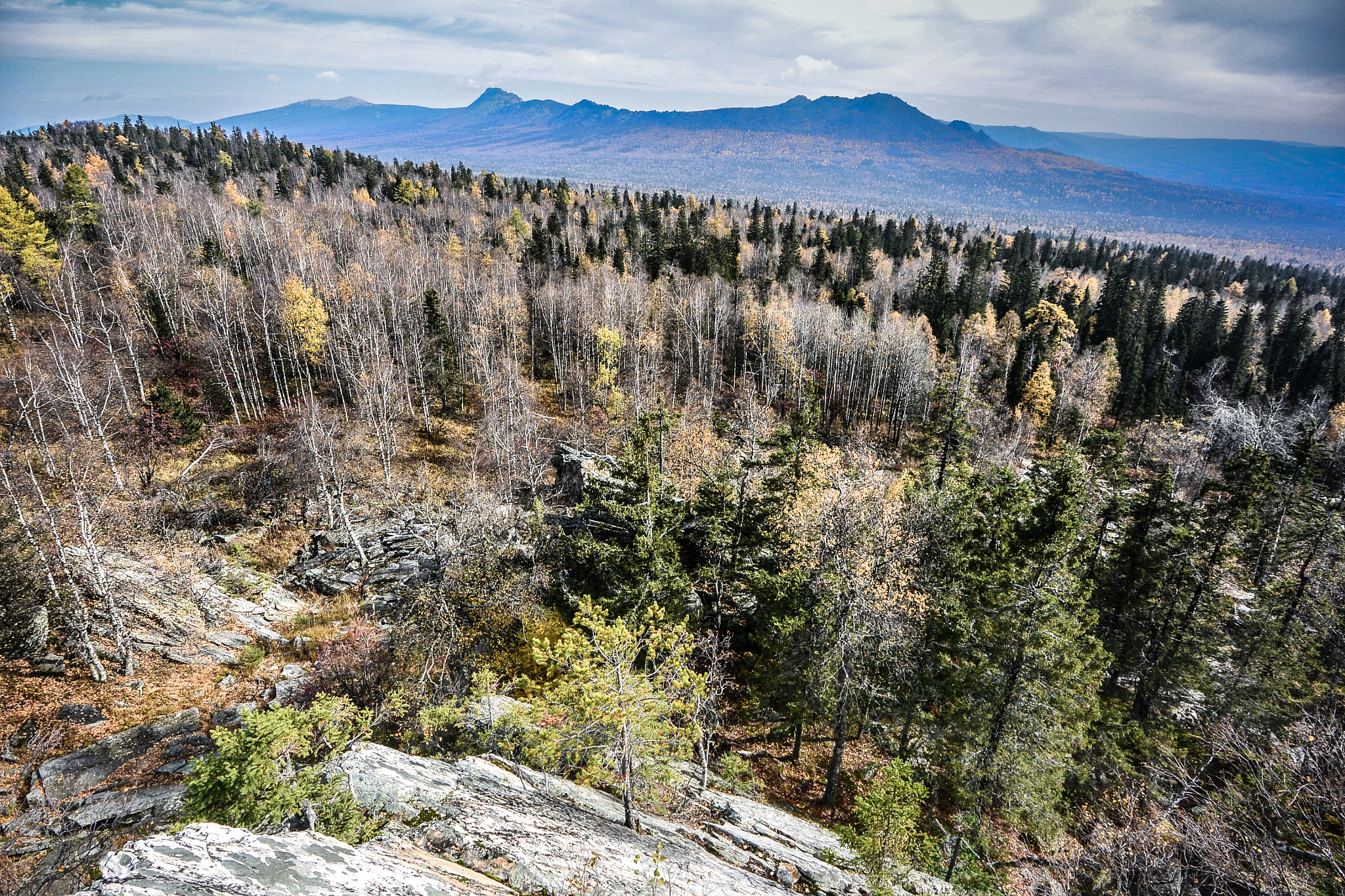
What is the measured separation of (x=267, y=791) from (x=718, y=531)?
67.5 ft

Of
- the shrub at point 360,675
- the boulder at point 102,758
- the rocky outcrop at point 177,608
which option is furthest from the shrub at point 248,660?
the shrub at point 360,675

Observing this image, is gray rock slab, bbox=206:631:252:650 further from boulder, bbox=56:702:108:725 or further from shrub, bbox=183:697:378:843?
shrub, bbox=183:697:378:843

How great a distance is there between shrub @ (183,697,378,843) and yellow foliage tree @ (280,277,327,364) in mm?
50090

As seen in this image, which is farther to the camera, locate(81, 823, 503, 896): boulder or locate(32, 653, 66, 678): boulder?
locate(32, 653, 66, 678): boulder

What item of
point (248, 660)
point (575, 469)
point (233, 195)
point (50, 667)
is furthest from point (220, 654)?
point (233, 195)

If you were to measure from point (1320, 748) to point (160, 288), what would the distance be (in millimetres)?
75593

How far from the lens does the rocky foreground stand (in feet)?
20.1

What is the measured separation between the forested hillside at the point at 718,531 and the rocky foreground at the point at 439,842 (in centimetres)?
109

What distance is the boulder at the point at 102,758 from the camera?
14.4m

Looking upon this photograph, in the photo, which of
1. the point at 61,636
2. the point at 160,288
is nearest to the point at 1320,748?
the point at 61,636

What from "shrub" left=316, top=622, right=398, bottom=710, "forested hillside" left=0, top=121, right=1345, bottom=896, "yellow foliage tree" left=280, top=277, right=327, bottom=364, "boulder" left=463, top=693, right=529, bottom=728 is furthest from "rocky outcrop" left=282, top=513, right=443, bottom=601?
"yellow foliage tree" left=280, top=277, right=327, bottom=364

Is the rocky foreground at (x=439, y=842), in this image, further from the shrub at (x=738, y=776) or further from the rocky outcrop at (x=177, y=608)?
the rocky outcrop at (x=177, y=608)

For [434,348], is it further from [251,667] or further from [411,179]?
[411,179]

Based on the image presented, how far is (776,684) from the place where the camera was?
2384cm
